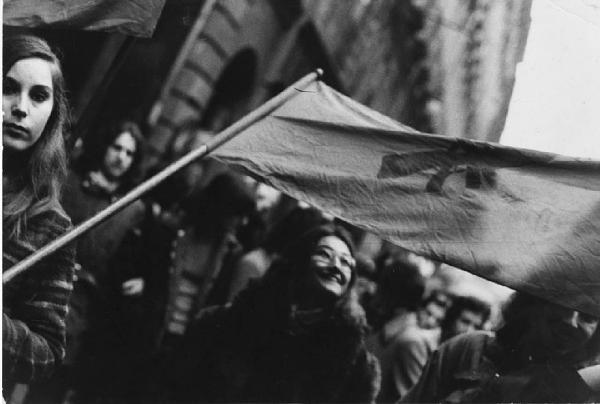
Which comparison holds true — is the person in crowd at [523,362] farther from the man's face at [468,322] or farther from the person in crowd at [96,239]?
the person in crowd at [96,239]

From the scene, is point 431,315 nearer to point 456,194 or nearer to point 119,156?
point 456,194

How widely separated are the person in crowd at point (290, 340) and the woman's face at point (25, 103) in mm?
1387

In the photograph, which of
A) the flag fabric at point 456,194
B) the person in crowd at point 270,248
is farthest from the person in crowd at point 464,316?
the flag fabric at point 456,194

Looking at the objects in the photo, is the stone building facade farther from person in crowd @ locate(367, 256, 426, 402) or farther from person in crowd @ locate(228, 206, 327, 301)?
person in crowd @ locate(367, 256, 426, 402)

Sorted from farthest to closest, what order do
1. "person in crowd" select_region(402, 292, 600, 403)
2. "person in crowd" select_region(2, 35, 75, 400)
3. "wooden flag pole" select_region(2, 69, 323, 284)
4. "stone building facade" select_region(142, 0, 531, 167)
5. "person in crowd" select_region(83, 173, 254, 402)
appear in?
"stone building facade" select_region(142, 0, 531, 167) < "person in crowd" select_region(402, 292, 600, 403) < "person in crowd" select_region(83, 173, 254, 402) < "person in crowd" select_region(2, 35, 75, 400) < "wooden flag pole" select_region(2, 69, 323, 284)

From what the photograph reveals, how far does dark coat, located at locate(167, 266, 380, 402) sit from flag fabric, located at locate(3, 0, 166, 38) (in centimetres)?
167

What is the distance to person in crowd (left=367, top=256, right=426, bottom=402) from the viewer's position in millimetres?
5422

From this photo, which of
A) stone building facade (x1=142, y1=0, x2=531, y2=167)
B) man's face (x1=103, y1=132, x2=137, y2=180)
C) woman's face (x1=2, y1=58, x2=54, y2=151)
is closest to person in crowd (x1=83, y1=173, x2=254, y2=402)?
man's face (x1=103, y1=132, x2=137, y2=180)

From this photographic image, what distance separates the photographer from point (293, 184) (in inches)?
174

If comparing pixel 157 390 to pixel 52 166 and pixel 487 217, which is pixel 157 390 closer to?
pixel 52 166

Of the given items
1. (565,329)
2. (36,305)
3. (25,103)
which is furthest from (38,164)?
(565,329)

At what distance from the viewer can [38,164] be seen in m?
4.97

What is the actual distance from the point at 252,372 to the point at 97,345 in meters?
0.87

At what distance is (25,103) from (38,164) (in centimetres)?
33
